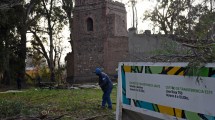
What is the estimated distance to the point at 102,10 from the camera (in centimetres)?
3856

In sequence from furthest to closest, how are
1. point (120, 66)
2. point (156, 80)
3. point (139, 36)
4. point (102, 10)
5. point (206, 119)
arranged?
point (139, 36)
point (102, 10)
point (120, 66)
point (156, 80)
point (206, 119)

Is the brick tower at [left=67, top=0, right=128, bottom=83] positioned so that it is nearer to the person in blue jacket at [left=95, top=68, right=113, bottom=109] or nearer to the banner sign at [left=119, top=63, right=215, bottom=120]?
the person in blue jacket at [left=95, top=68, right=113, bottom=109]

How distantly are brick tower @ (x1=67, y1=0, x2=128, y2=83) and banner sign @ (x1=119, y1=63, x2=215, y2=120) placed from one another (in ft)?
A: 101

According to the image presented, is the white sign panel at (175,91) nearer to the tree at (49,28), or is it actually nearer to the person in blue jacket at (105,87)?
the person in blue jacket at (105,87)

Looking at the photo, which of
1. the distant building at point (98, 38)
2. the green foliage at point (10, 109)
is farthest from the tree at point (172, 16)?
the green foliage at point (10, 109)

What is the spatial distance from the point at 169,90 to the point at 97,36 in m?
33.2

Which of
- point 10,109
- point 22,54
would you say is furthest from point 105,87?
point 22,54

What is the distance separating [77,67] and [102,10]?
22.8 feet

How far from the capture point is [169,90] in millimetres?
6199

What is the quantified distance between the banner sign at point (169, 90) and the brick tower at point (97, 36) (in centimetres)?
3064

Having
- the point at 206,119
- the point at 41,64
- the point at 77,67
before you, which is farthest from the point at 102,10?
the point at 206,119

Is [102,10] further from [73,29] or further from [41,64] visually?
[41,64]

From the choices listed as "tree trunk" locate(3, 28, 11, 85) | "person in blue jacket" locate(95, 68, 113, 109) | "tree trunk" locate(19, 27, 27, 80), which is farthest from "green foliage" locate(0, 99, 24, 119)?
"tree trunk" locate(19, 27, 27, 80)

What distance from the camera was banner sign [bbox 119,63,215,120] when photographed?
545 cm
